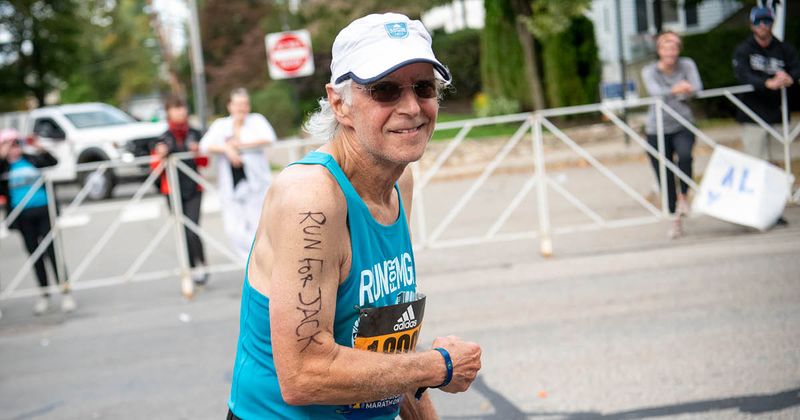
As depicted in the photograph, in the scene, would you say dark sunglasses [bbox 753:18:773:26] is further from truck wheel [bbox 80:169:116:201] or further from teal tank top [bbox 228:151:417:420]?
truck wheel [bbox 80:169:116:201]

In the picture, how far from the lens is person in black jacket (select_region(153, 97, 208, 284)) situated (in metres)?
9.80

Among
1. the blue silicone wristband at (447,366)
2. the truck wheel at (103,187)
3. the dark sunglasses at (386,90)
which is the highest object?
the dark sunglasses at (386,90)

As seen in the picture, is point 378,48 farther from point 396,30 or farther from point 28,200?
point 28,200

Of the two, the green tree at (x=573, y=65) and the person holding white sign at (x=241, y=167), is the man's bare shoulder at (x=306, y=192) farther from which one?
the green tree at (x=573, y=65)

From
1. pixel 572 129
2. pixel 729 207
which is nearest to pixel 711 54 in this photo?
pixel 572 129

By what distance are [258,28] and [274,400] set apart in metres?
46.0

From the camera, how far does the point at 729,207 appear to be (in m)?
9.14

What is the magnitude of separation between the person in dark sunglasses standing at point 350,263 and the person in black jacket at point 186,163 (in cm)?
766

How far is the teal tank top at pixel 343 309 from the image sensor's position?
2.17 m

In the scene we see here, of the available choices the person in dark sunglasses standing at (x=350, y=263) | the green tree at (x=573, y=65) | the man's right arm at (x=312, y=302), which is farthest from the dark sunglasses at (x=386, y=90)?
the green tree at (x=573, y=65)

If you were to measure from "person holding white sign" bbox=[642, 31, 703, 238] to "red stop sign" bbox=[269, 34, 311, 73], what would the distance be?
9009 mm

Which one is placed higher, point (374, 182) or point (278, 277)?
point (374, 182)

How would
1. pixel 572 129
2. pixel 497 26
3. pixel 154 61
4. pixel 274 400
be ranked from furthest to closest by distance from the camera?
1. pixel 154 61
2. pixel 497 26
3. pixel 572 129
4. pixel 274 400

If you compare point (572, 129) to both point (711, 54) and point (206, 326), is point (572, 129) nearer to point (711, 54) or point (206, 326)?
point (711, 54)
